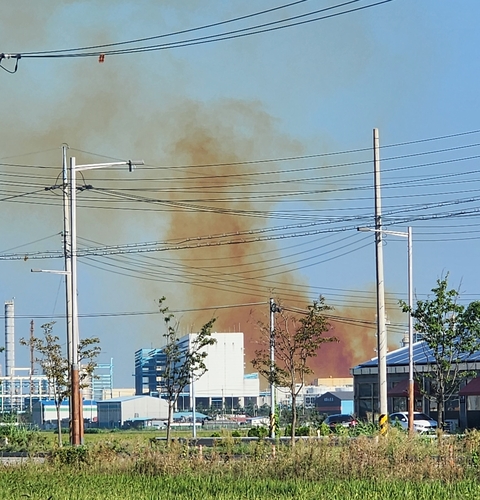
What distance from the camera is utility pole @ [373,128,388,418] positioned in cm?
3172

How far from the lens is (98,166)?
38719 millimetres

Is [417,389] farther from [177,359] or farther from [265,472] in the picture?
[265,472]

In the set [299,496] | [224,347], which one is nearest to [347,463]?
[299,496]

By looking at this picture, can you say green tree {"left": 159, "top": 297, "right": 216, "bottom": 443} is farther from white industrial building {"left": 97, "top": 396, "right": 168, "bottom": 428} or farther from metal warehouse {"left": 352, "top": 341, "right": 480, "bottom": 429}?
white industrial building {"left": 97, "top": 396, "right": 168, "bottom": 428}

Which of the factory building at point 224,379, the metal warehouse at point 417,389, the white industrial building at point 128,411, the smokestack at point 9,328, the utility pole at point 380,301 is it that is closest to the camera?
the utility pole at point 380,301

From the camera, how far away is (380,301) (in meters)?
32.4

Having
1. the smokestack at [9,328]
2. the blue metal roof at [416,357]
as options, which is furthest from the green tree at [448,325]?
the smokestack at [9,328]

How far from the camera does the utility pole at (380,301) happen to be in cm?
3172

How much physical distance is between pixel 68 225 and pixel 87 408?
349ft

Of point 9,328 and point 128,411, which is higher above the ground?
point 9,328

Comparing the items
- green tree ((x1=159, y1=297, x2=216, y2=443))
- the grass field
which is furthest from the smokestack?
the grass field

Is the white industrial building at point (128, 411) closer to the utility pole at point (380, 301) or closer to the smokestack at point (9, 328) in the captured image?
the smokestack at point (9, 328)

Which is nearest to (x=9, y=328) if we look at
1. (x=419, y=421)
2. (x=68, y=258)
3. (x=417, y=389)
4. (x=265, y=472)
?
(x=417, y=389)

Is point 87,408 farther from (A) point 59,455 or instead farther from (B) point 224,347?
(A) point 59,455
